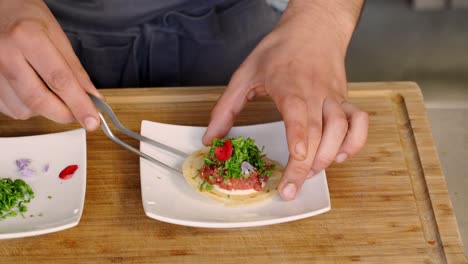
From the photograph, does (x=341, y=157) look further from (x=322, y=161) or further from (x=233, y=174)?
(x=233, y=174)

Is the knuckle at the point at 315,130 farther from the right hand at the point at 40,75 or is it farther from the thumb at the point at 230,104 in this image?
the right hand at the point at 40,75

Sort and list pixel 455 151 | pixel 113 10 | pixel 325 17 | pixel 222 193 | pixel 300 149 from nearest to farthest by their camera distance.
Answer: pixel 300 149 → pixel 222 193 → pixel 325 17 → pixel 113 10 → pixel 455 151

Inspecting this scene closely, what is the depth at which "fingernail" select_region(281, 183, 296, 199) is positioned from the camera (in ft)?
4.31

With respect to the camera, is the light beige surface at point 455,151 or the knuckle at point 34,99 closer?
the knuckle at point 34,99

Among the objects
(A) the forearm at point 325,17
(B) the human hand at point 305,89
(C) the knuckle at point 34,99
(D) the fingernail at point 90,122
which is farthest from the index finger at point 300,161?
(C) the knuckle at point 34,99

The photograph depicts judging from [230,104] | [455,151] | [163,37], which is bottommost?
[455,151]

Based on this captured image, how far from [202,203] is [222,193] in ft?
0.16

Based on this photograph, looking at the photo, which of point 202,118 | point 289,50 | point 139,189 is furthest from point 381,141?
point 139,189

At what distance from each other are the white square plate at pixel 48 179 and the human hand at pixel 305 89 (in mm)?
285

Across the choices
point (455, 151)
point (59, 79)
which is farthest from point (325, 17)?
point (455, 151)

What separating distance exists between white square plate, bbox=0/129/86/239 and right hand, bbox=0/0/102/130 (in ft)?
0.37

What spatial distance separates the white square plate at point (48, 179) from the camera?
1305 mm

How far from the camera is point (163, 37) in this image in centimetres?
183

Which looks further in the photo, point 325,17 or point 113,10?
point 113,10
